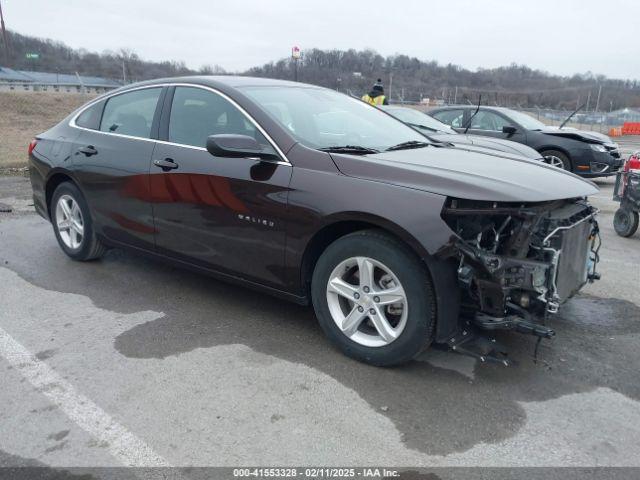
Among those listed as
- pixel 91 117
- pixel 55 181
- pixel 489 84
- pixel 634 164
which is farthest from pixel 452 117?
pixel 489 84

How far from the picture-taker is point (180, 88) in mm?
4238

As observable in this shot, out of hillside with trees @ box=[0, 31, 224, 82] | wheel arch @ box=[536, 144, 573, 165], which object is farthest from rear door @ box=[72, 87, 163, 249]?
hillside with trees @ box=[0, 31, 224, 82]

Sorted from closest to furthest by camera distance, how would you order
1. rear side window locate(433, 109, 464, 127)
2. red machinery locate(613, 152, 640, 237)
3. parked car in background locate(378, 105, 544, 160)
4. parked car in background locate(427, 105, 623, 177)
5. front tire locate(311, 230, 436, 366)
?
front tire locate(311, 230, 436, 366) → red machinery locate(613, 152, 640, 237) → parked car in background locate(378, 105, 544, 160) → parked car in background locate(427, 105, 623, 177) → rear side window locate(433, 109, 464, 127)

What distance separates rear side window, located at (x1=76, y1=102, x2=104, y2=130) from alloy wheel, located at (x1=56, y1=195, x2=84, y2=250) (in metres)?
0.68

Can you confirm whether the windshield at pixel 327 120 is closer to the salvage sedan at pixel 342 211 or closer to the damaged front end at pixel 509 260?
the salvage sedan at pixel 342 211

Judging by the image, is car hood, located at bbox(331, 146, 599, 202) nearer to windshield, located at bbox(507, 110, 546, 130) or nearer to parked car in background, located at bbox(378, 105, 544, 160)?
parked car in background, located at bbox(378, 105, 544, 160)

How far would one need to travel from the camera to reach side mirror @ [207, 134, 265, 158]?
341cm

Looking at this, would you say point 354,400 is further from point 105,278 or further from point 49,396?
point 105,278

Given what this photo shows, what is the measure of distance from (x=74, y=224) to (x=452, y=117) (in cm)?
819

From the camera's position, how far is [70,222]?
518 cm

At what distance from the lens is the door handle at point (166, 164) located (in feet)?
13.3

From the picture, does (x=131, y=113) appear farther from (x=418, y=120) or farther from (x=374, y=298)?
(x=418, y=120)

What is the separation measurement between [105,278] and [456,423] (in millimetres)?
3344

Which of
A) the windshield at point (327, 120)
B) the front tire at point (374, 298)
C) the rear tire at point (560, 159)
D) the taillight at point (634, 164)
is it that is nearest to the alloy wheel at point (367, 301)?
the front tire at point (374, 298)
